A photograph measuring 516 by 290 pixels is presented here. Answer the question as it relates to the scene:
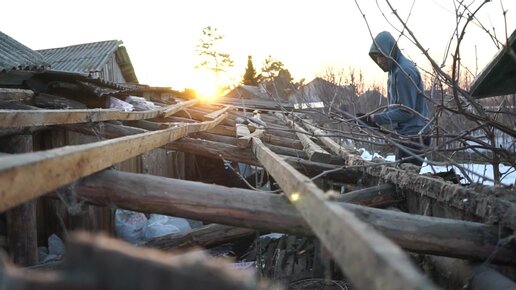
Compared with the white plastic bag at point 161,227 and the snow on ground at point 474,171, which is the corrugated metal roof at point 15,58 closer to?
the white plastic bag at point 161,227

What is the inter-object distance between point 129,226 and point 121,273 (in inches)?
219

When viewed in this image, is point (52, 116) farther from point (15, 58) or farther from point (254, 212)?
point (15, 58)

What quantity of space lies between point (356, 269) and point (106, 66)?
75.4ft

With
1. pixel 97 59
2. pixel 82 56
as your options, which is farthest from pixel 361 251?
pixel 82 56

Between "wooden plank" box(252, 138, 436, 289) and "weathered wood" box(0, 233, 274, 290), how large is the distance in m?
0.30

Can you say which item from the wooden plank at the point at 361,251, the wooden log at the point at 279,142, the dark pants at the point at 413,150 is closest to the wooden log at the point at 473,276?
the dark pants at the point at 413,150

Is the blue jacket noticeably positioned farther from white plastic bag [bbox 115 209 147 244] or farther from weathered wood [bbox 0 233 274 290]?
weathered wood [bbox 0 233 274 290]

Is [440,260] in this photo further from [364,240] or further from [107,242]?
[107,242]

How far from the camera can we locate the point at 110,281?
707 millimetres

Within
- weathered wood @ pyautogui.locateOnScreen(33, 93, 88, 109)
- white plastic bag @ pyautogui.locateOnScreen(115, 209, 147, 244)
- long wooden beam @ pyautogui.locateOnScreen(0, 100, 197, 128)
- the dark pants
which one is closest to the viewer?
the dark pants

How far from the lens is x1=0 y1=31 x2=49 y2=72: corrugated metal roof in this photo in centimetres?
600

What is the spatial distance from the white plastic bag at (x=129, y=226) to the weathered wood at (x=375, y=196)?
11.4 ft

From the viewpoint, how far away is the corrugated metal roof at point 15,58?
19.7 ft

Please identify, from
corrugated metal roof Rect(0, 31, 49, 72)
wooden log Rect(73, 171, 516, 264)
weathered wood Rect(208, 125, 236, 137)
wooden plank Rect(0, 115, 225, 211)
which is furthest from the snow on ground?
corrugated metal roof Rect(0, 31, 49, 72)
